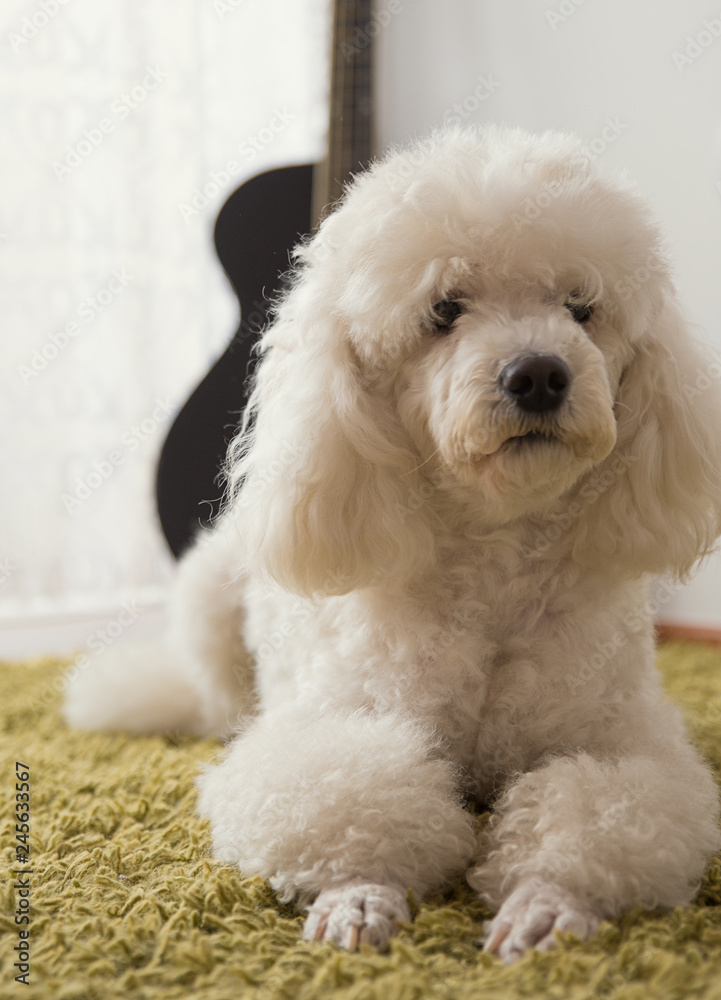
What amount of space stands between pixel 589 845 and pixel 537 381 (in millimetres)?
448

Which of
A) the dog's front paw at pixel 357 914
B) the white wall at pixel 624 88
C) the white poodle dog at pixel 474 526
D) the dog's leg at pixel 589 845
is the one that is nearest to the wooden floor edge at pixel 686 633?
the white wall at pixel 624 88

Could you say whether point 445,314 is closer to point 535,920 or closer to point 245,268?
point 535,920

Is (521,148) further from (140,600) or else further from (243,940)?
(140,600)

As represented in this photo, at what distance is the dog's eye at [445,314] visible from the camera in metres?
0.96

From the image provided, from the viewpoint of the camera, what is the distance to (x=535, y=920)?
29.7 inches

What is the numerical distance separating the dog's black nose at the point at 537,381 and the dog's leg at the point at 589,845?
1.27 ft

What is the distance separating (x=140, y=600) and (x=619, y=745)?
2.00m

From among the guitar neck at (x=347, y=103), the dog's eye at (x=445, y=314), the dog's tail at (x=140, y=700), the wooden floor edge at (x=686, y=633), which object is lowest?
the wooden floor edge at (x=686, y=633)

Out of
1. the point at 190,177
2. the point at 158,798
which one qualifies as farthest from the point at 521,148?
the point at 190,177

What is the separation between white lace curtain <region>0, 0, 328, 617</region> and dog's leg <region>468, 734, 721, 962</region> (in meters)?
1.93

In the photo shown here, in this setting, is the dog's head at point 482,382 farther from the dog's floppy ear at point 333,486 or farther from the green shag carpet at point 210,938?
the green shag carpet at point 210,938

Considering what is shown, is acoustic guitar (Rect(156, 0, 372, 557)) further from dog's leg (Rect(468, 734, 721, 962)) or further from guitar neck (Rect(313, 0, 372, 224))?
dog's leg (Rect(468, 734, 721, 962))

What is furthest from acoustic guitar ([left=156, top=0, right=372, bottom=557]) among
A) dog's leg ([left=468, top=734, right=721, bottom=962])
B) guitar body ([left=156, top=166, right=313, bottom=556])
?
dog's leg ([left=468, top=734, right=721, bottom=962])

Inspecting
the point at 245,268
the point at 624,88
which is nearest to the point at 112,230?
the point at 245,268
